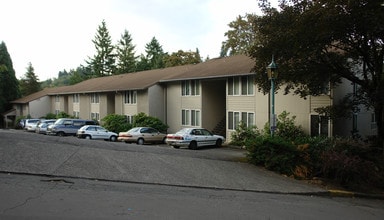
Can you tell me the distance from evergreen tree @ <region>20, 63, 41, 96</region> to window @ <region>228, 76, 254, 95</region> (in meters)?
70.3

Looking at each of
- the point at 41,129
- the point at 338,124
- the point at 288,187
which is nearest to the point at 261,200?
the point at 288,187

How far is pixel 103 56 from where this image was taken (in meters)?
84.2

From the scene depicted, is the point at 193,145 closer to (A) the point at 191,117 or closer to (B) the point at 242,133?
(B) the point at 242,133

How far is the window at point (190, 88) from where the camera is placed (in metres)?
31.9

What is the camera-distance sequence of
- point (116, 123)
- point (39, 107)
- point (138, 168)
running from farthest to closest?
1. point (39, 107)
2. point (116, 123)
3. point (138, 168)

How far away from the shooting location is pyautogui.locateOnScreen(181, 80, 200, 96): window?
1254 inches

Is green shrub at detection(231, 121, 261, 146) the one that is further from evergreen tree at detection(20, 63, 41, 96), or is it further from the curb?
evergreen tree at detection(20, 63, 41, 96)

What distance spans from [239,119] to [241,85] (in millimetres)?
2745

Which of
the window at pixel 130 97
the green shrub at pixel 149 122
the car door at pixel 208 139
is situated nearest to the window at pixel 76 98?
the window at pixel 130 97

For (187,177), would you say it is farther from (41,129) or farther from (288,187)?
(41,129)

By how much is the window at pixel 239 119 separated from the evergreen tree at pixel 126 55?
181ft

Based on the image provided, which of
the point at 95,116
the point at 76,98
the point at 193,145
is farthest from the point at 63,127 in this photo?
the point at 76,98

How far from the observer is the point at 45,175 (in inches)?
389

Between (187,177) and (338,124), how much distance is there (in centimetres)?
1430
